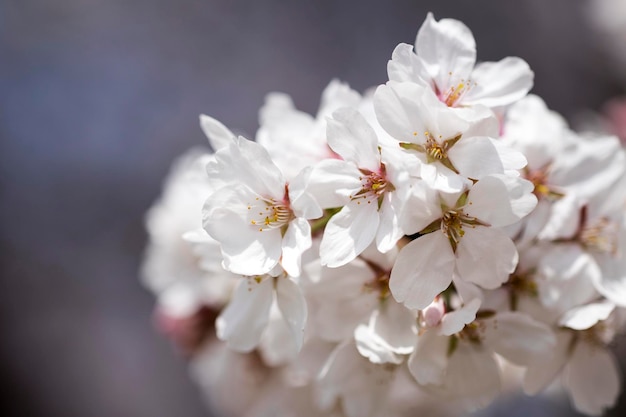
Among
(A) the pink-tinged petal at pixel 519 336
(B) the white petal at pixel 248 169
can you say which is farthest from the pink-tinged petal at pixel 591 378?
(B) the white petal at pixel 248 169

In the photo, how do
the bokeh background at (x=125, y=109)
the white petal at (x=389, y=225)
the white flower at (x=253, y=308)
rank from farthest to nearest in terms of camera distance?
the bokeh background at (x=125, y=109) < the white flower at (x=253, y=308) < the white petal at (x=389, y=225)

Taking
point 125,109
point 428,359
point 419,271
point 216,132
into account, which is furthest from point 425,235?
point 125,109

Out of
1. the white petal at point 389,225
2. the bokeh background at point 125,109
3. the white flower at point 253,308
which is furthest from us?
the bokeh background at point 125,109

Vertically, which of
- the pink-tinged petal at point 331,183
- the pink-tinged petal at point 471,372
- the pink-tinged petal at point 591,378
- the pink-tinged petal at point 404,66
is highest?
the pink-tinged petal at point 404,66

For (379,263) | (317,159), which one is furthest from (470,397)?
(317,159)

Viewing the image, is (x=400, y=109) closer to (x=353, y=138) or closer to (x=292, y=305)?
(x=353, y=138)

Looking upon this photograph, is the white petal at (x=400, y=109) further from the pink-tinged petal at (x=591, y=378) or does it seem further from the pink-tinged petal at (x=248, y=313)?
the pink-tinged petal at (x=591, y=378)

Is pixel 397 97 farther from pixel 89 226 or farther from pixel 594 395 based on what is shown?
pixel 89 226
